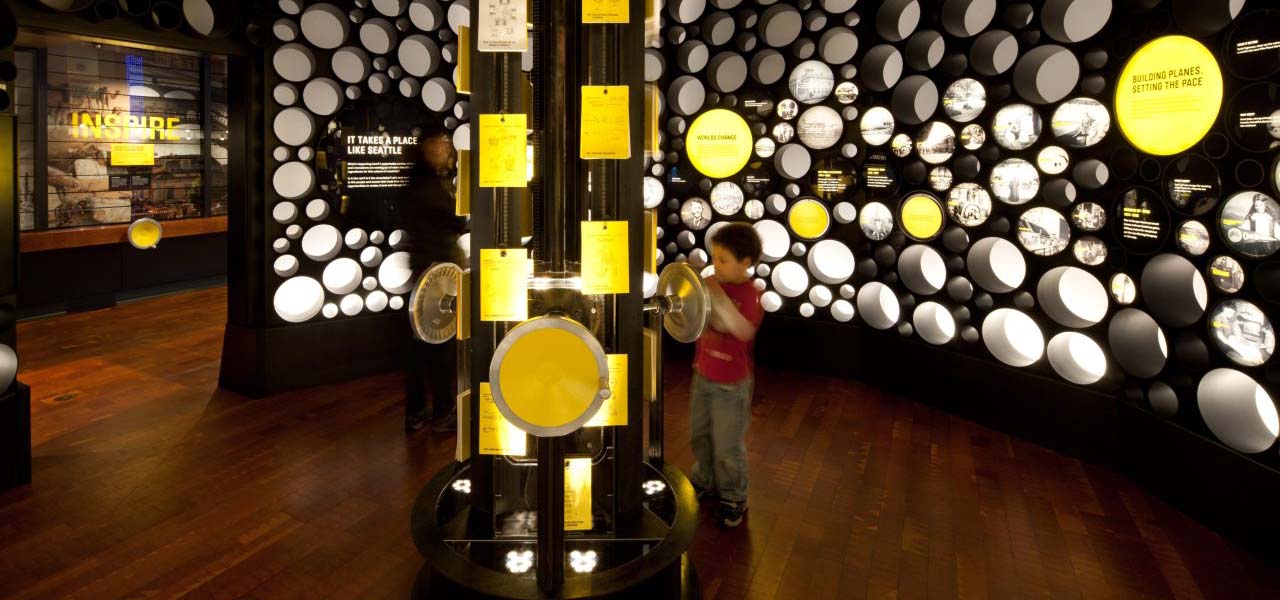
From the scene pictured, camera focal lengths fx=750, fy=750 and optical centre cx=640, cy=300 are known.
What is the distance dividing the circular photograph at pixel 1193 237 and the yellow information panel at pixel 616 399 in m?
2.70

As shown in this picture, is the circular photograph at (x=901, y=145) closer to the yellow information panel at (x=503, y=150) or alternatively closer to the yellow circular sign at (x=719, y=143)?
the yellow circular sign at (x=719, y=143)

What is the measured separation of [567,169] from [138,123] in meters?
7.83

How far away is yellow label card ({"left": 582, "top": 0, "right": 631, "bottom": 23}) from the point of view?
6.66ft

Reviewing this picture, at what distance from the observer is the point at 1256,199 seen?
2.95 meters

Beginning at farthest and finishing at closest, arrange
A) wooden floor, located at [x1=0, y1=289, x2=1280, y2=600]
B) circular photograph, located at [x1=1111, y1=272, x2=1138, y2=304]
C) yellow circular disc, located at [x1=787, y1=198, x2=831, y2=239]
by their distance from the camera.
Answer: yellow circular disc, located at [x1=787, y1=198, x2=831, y2=239], circular photograph, located at [x1=1111, y1=272, x2=1138, y2=304], wooden floor, located at [x1=0, y1=289, x2=1280, y2=600]

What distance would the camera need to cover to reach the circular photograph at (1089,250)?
12.3ft

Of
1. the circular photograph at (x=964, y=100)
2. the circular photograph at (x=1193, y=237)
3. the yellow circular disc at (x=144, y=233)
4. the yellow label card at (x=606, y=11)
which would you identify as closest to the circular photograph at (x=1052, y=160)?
the circular photograph at (x=964, y=100)

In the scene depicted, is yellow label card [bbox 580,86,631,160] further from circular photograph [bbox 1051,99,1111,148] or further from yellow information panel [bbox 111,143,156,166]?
yellow information panel [bbox 111,143,156,166]

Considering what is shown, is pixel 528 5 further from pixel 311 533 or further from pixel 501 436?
pixel 311 533

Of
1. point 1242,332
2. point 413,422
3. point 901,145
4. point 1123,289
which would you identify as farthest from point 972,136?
point 413,422

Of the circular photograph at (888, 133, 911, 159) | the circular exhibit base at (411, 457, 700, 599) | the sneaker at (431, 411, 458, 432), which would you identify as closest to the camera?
the circular exhibit base at (411, 457, 700, 599)

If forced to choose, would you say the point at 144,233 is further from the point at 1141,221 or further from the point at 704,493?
the point at 1141,221

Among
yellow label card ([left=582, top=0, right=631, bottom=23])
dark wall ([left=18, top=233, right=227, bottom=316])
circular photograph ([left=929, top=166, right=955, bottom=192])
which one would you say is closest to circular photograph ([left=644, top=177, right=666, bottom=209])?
circular photograph ([left=929, top=166, right=955, bottom=192])

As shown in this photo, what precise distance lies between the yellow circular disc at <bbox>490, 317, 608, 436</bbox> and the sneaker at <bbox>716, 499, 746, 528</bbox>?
5.07ft
